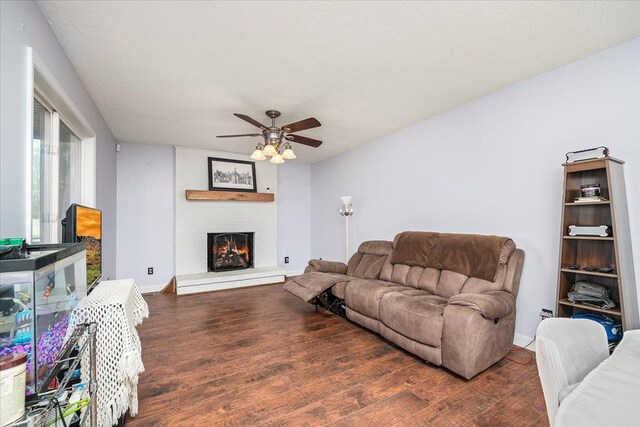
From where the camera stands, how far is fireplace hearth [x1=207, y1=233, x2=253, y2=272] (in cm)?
519

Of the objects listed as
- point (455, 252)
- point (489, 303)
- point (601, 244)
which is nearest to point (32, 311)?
point (489, 303)

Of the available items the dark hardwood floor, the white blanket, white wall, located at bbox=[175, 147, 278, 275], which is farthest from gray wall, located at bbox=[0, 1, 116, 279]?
white wall, located at bbox=[175, 147, 278, 275]

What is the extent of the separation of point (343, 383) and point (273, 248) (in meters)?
4.00

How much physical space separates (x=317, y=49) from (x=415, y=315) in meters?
2.30

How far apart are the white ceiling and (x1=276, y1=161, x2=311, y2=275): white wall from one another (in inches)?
112

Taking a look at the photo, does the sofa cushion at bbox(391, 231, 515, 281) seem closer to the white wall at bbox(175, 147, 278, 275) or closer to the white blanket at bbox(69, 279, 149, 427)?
the white blanket at bbox(69, 279, 149, 427)

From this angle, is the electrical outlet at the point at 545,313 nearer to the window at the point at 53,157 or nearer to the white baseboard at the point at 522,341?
the white baseboard at the point at 522,341

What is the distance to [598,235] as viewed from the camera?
2002 millimetres

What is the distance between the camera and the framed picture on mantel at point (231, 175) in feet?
17.3

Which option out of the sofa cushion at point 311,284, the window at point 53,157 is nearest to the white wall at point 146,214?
the window at point 53,157

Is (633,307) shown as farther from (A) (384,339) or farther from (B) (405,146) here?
(B) (405,146)

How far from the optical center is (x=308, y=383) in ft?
6.86

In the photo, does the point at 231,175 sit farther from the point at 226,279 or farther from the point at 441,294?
the point at 441,294

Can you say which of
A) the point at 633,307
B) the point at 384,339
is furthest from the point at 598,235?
the point at 384,339
